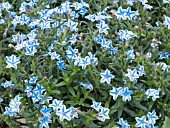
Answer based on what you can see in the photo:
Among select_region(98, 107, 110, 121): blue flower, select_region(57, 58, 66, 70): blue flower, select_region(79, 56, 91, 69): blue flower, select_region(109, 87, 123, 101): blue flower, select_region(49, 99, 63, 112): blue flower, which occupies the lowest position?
select_region(98, 107, 110, 121): blue flower

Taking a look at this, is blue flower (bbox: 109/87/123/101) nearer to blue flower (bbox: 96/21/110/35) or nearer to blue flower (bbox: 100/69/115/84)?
blue flower (bbox: 100/69/115/84)

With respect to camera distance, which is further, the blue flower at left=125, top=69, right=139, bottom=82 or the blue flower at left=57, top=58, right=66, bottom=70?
the blue flower at left=57, top=58, right=66, bottom=70

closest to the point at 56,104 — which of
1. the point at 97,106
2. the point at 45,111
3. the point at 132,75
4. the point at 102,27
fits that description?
the point at 45,111

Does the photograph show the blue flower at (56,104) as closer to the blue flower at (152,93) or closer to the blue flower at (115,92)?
the blue flower at (115,92)

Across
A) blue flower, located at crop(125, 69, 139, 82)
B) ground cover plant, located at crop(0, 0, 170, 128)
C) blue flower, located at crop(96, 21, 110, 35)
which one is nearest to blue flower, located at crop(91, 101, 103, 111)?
ground cover plant, located at crop(0, 0, 170, 128)

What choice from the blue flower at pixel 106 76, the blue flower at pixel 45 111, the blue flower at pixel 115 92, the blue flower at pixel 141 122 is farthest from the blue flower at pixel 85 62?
the blue flower at pixel 141 122

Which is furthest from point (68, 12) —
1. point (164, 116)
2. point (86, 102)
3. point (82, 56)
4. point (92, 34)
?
point (164, 116)

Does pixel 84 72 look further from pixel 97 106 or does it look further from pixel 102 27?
pixel 102 27

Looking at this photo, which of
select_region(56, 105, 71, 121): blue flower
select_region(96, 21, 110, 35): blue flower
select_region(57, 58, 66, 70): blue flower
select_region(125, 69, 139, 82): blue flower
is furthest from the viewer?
select_region(96, 21, 110, 35): blue flower
